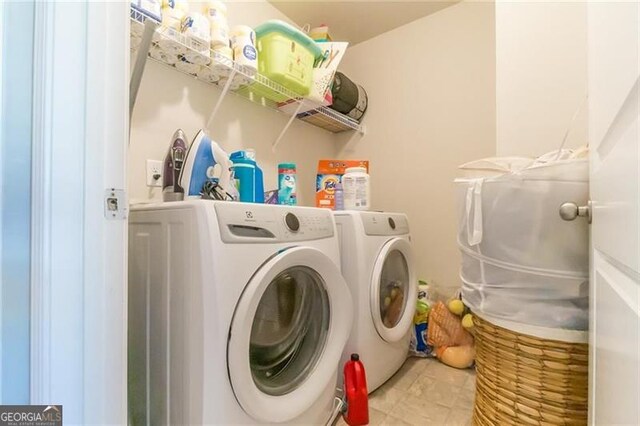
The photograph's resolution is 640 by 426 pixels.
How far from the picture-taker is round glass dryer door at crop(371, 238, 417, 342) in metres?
1.45

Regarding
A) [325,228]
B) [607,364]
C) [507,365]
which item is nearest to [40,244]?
[325,228]

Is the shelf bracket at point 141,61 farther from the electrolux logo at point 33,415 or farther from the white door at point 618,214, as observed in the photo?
the white door at point 618,214

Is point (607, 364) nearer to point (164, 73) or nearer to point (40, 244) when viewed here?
point (40, 244)

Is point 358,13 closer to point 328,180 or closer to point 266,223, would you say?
point 328,180

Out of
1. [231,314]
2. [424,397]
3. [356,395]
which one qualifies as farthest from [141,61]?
[424,397]

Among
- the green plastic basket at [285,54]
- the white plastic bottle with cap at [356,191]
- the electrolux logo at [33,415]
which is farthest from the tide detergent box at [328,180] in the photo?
the electrolux logo at [33,415]

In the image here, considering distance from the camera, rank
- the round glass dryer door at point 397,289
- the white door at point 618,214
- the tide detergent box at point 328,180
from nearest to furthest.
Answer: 1. the white door at point 618,214
2. the round glass dryer door at point 397,289
3. the tide detergent box at point 328,180

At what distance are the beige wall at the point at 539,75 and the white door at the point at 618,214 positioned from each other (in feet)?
2.57

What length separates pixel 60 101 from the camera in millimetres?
479

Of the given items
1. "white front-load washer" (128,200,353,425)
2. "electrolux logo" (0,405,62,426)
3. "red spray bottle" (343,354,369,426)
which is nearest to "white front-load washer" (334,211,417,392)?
"red spray bottle" (343,354,369,426)

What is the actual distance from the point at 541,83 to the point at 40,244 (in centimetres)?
169

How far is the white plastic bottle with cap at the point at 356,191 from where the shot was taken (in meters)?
1.55

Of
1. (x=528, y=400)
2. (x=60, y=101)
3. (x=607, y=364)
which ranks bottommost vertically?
(x=528, y=400)

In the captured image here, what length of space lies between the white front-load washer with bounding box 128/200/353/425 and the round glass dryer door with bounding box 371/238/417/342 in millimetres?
457
